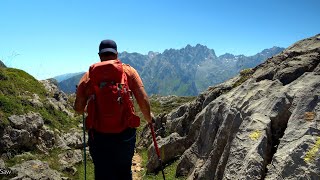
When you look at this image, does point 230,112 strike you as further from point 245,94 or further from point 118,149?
point 118,149

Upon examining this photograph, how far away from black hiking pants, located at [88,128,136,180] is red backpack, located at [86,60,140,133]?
220 mm

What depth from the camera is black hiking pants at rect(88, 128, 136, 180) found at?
8.51 m

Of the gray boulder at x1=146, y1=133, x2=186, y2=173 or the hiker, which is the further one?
the gray boulder at x1=146, y1=133, x2=186, y2=173

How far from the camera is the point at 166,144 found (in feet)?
79.5

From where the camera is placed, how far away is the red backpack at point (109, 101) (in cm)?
832

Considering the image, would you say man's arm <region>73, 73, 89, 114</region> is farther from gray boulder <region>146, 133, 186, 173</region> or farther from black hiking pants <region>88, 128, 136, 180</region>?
gray boulder <region>146, 133, 186, 173</region>

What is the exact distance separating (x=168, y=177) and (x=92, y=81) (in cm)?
1339

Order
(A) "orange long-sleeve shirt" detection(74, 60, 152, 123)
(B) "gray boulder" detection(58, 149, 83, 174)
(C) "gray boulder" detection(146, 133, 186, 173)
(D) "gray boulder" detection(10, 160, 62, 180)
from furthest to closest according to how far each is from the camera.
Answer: (B) "gray boulder" detection(58, 149, 83, 174) < (C) "gray boulder" detection(146, 133, 186, 173) < (D) "gray boulder" detection(10, 160, 62, 180) < (A) "orange long-sleeve shirt" detection(74, 60, 152, 123)

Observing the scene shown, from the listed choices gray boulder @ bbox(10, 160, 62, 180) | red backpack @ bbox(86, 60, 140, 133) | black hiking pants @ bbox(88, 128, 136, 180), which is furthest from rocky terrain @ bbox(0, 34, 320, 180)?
red backpack @ bbox(86, 60, 140, 133)

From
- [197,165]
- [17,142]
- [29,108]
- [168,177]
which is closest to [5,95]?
[29,108]

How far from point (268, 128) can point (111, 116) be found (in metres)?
6.96

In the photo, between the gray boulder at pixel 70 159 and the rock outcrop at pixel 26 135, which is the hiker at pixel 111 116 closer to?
the gray boulder at pixel 70 159

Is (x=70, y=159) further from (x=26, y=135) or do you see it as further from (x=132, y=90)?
(x=132, y=90)

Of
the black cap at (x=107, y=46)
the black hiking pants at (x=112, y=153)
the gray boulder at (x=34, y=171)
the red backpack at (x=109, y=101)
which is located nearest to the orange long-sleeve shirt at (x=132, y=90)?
the red backpack at (x=109, y=101)
